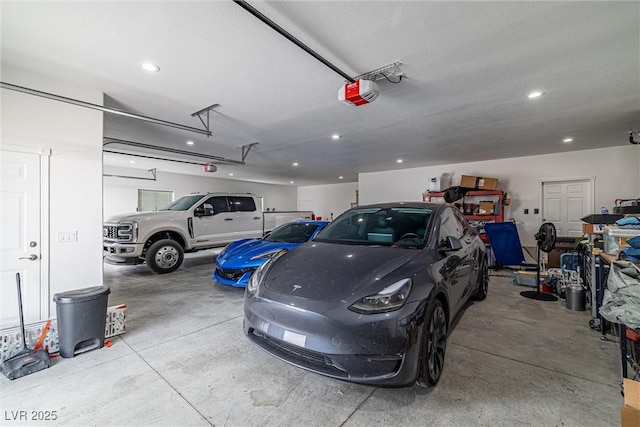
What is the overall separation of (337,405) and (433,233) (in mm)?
1549

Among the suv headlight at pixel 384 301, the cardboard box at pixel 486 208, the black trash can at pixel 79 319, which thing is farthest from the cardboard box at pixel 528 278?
the black trash can at pixel 79 319

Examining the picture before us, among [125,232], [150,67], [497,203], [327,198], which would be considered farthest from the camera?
[327,198]

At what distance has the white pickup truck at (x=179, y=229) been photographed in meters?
5.46

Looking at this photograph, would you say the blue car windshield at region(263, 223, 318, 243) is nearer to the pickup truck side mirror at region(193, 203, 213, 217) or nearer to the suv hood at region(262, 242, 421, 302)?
the suv hood at region(262, 242, 421, 302)

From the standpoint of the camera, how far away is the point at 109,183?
901 centimetres

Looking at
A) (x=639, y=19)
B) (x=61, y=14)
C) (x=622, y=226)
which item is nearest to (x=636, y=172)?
(x=622, y=226)

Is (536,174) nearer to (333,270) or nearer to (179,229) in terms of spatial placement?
(333,270)

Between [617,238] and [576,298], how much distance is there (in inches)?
44.8

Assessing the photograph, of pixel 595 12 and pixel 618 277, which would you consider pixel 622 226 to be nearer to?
pixel 618 277

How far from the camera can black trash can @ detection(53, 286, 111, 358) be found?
95.7 inches

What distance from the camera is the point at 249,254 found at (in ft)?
13.7

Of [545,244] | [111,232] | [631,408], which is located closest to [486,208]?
[545,244]

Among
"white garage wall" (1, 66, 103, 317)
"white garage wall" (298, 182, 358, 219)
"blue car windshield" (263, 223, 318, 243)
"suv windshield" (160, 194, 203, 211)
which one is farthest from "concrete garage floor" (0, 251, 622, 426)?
"white garage wall" (298, 182, 358, 219)

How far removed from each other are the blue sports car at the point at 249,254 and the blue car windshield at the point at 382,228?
105 cm
